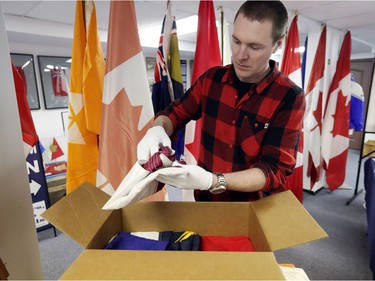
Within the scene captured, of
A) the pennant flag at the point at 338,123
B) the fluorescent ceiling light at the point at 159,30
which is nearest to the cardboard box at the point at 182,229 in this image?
the fluorescent ceiling light at the point at 159,30

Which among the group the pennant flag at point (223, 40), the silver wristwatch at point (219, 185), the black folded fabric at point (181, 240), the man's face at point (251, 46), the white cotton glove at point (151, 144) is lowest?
the black folded fabric at point (181, 240)

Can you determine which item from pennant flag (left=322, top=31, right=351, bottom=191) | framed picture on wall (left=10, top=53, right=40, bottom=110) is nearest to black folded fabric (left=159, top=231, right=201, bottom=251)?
pennant flag (left=322, top=31, right=351, bottom=191)

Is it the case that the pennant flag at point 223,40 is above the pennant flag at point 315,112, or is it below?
above

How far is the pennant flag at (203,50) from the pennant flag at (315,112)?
1516mm

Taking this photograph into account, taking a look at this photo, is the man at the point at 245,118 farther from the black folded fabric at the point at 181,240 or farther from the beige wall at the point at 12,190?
the beige wall at the point at 12,190

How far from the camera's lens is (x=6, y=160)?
0.91 meters

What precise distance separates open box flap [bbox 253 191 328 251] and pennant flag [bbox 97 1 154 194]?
82 centimetres

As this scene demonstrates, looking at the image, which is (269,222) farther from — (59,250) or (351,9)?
(351,9)

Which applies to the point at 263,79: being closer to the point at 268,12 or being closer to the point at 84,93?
the point at 268,12

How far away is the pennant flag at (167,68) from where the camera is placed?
4.99 ft

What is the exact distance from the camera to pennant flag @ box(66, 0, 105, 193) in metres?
1.29

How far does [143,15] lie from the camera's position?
95.3 inches

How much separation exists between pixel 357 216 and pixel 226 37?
7.63ft

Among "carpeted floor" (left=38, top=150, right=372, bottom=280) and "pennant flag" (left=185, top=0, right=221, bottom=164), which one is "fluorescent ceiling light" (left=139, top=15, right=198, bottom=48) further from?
"carpeted floor" (left=38, top=150, right=372, bottom=280)
